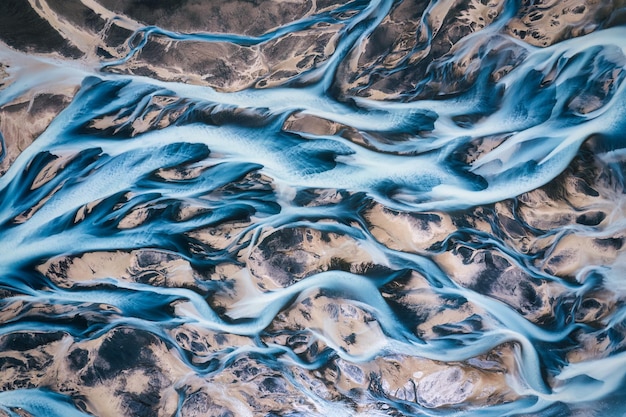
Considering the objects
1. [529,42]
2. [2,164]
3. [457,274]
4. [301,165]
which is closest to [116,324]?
[2,164]

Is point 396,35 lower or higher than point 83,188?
higher

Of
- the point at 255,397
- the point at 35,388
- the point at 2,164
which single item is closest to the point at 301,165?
the point at 255,397

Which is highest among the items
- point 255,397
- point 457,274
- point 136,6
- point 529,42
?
point 136,6

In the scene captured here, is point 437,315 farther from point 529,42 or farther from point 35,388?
point 35,388

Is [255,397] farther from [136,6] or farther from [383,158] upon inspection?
[136,6]

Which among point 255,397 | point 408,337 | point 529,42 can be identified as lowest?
point 255,397

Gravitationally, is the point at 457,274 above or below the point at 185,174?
below
